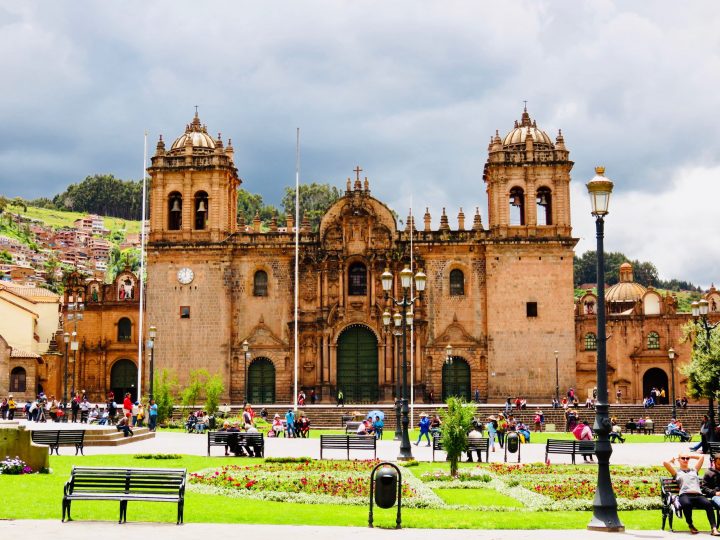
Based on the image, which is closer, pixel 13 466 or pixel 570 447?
pixel 13 466

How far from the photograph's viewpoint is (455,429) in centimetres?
2103

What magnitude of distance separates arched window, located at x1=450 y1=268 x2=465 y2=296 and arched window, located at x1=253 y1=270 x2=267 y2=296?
1065 centimetres

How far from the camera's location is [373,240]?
52188mm

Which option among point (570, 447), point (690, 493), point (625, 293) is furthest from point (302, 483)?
point (625, 293)

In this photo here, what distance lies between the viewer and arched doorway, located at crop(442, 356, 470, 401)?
51219mm

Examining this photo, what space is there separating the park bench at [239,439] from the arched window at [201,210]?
94.7 feet

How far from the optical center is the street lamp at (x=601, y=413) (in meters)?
13.5

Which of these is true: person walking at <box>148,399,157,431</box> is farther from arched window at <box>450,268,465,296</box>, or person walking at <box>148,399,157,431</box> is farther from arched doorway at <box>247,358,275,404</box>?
arched window at <box>450,268,465,296</box>

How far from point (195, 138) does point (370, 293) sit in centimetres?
1400

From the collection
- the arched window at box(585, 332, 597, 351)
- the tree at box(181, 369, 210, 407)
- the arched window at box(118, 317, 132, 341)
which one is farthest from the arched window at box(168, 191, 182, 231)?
the arched window at box(585, 332, 597, 351)

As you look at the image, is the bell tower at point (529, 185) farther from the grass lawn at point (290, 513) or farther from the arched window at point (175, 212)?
the grass lawn at point (290, 513)

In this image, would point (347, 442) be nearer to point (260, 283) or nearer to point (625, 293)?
point (260, 283)

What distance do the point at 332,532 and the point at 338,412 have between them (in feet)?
106

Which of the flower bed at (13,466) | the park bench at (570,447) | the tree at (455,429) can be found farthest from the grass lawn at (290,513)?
the park bench at (570,447)
